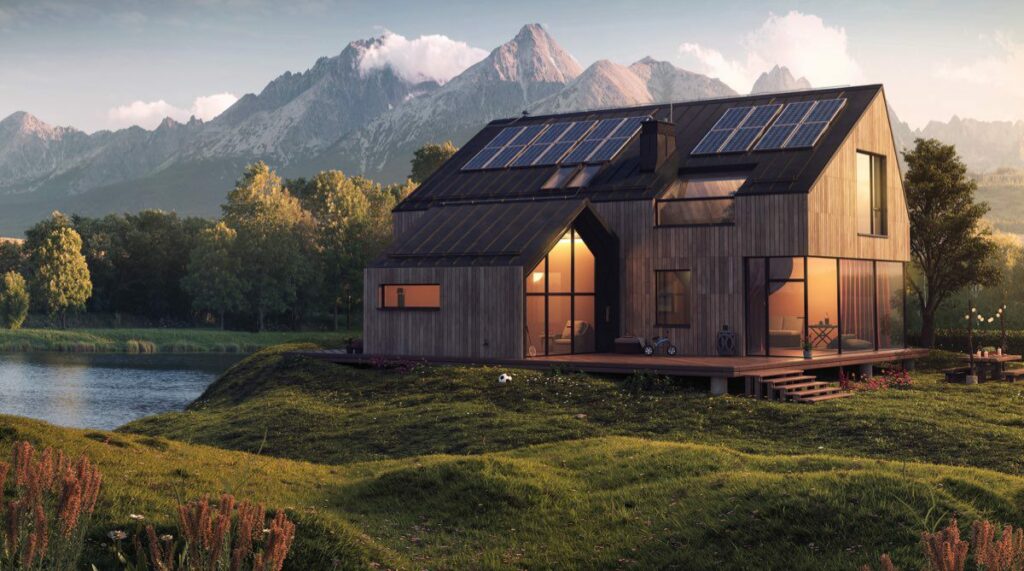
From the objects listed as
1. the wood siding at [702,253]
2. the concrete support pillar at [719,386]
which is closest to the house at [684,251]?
the wood siding at [702,253]

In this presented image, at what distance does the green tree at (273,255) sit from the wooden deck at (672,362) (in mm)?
38893

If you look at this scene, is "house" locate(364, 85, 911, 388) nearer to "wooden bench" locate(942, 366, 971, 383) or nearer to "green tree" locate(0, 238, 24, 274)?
"wooden bench" locate(942, 366, 971, 383)

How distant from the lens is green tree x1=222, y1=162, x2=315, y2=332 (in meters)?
64.7

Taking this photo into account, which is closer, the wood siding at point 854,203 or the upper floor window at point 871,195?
the wood siding at point 854,203

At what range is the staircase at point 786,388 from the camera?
20531 mm

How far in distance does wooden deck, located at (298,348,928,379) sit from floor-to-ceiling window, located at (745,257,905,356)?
0.78m

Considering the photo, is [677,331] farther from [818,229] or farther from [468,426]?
[468,426]

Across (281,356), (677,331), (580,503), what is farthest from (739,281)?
(580,503)

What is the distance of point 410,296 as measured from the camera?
25625 millimetres

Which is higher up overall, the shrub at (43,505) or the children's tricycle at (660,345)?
the children's tricycle at (660,345)

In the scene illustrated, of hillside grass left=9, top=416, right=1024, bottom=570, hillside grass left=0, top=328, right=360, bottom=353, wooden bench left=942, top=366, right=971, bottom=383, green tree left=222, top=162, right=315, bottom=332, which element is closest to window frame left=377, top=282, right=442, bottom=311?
hillside grass left=9, top=416, right=1024, bottom=570

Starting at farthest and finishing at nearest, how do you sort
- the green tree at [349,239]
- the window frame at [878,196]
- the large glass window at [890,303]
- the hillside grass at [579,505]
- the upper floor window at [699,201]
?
1. the green tree at [349,239]
2. the large glass window at [890,303]
3. the window frame at [878,196]
4. the upper floor window at [699,201]
5. the hillside grass at [579,505]

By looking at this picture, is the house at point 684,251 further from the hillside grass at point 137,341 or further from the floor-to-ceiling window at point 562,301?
the hillside grass at point 137,341

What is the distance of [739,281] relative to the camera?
82.3 feet
